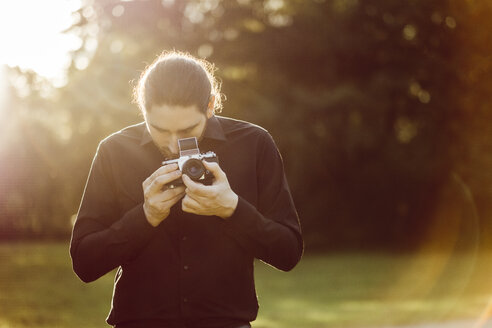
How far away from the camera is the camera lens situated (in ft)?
8.96

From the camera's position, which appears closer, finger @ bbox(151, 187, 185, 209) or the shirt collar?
finger @ bbox(151, 187, 185, 209)

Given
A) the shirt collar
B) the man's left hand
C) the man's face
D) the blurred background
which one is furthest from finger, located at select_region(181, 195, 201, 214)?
the blurred background

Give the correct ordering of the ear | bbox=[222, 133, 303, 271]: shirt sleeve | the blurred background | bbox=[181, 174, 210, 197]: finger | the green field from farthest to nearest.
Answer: the blurred background
the green field
the ear
bbox=[222, 133, 303, 271]: shirt sleeve
bbox=[181, 174, 210, 197]: finger

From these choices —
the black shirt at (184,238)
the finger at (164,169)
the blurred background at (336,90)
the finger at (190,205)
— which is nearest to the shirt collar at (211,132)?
the black shirt at (184,238)

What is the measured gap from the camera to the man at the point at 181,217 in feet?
9.00

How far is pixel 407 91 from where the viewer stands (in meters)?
20.2

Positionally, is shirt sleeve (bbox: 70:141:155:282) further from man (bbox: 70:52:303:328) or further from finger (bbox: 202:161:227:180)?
finger (bbox: 202:161:227:180)

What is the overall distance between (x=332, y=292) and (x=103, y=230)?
1143 centimetres

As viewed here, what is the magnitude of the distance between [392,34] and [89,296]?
417 inches

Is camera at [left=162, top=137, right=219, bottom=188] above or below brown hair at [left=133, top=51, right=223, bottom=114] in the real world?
below

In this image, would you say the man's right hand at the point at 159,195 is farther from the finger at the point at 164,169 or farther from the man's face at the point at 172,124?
the man's face at the point at 172,124

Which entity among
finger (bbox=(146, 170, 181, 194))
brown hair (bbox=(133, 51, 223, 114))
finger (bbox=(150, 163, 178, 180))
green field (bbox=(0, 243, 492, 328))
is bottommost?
green field (bbox=(0, 243, 492, 328))

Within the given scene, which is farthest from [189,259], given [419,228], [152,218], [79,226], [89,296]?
[419,228]

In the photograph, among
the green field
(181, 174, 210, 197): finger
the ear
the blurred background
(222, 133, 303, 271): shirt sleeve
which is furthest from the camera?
the blurred background
